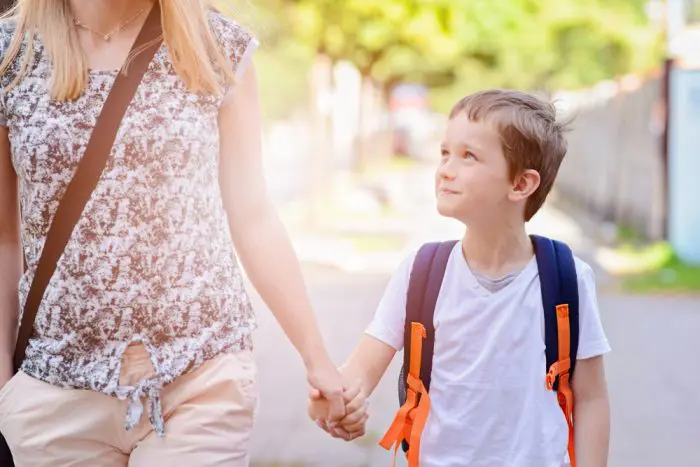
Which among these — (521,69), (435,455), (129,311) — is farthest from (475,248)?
(521,69)

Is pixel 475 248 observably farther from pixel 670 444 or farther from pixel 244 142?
pixel 670 444

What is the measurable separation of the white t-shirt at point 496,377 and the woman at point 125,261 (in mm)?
479

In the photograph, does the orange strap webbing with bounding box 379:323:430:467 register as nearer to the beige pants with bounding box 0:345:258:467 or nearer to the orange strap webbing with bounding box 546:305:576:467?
the orange strap webbing with bounding box 546:305:576:467

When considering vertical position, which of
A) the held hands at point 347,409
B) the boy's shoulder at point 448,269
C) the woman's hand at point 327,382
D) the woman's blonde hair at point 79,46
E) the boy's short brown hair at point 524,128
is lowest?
the held hands at point 347,409

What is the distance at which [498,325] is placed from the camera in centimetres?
280

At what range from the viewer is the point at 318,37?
19.7 m

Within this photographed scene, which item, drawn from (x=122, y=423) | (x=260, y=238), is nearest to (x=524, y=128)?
(x=260, y=238)

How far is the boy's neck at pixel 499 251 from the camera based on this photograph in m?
2.87

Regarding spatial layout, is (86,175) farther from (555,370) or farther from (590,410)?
(590,410)

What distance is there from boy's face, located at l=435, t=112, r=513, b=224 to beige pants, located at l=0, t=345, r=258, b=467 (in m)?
0.64

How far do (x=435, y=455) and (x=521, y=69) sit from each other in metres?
36.7

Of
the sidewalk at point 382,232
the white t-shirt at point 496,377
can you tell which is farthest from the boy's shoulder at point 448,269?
the sidewalk at point 382,232

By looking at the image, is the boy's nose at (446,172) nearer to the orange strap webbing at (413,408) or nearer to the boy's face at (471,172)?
the boy's face at (471,172)

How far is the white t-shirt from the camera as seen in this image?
A: 108 inches
